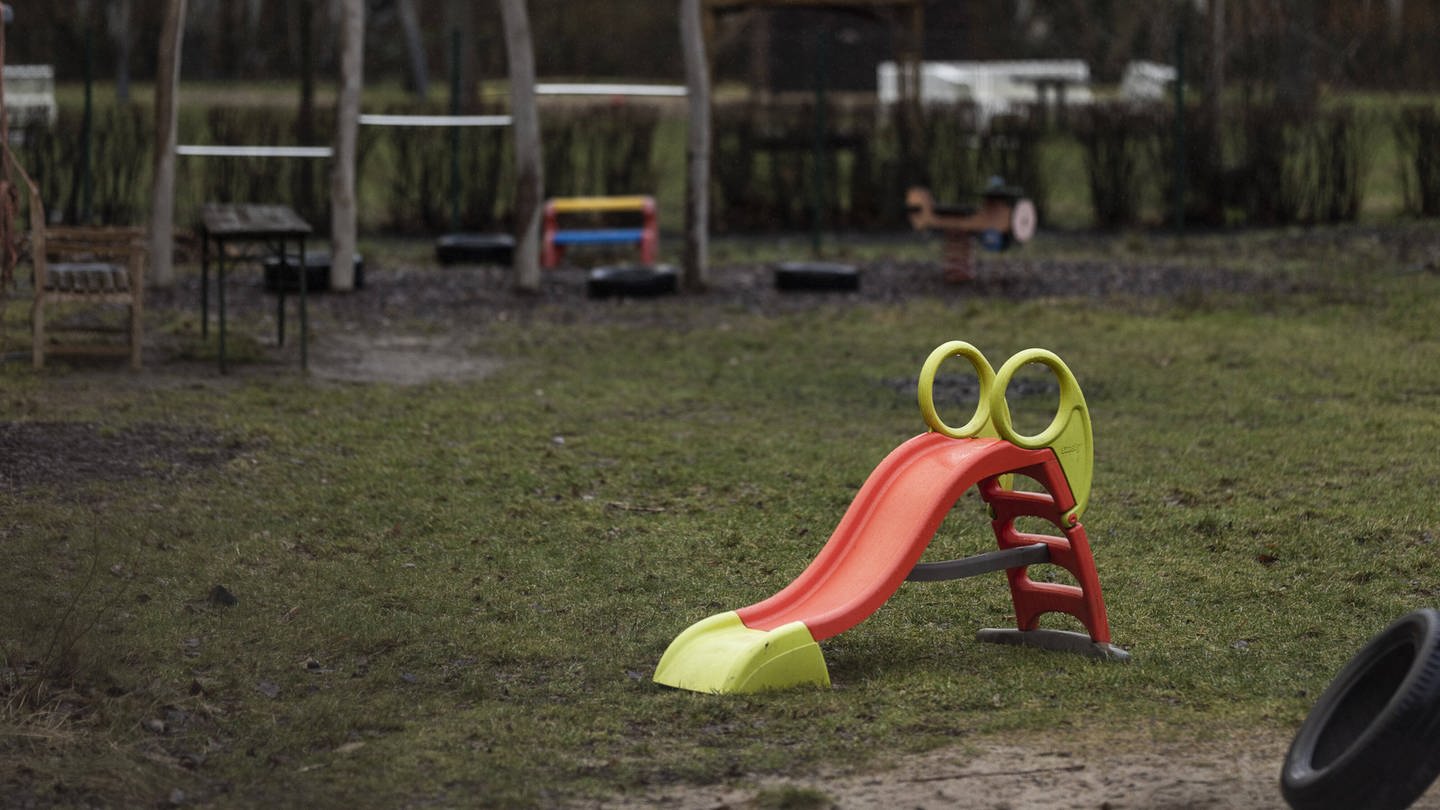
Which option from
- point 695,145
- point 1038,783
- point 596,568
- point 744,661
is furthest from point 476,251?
point 1038,783

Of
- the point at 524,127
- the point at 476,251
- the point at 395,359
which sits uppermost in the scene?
the point at 524,127

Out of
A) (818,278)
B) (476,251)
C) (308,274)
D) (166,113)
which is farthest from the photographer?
(476,251)

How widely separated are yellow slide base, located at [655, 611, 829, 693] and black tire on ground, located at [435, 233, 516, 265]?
390 inches

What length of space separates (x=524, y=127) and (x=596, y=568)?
7180 mm

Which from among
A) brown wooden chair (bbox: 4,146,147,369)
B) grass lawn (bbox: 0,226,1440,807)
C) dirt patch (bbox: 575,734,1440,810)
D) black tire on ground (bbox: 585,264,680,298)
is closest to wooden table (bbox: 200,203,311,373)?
brown wooden chair (bbox: 4,146,147,369)

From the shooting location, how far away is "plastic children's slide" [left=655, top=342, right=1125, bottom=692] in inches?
182

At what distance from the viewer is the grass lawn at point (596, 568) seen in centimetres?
429

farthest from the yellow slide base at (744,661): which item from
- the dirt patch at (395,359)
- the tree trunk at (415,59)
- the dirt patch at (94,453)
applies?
the tree trunk at (415,59)

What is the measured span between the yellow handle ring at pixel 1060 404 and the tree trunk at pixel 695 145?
784cm

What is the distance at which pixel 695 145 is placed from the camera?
12703 millimetres

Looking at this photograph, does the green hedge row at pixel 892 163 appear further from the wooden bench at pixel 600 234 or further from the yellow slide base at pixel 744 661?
the yellow slide base at pixel 744 661

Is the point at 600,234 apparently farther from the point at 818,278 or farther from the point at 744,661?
the point at 744,661

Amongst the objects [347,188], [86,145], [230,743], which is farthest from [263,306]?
[230,743]

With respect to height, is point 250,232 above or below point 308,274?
above
